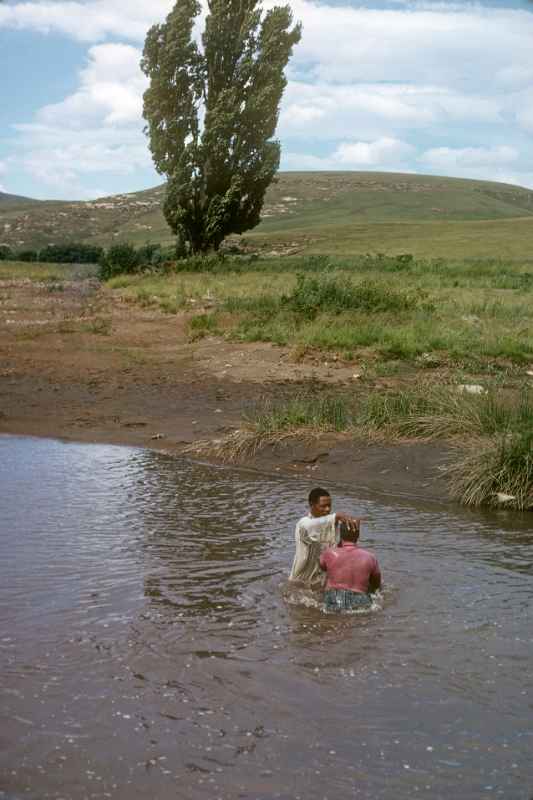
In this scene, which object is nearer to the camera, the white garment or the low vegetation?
the white garment

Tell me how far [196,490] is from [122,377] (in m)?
6.10

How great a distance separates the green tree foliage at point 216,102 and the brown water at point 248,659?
30232mm

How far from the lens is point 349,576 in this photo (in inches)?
239

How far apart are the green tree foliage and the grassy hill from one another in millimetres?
15500

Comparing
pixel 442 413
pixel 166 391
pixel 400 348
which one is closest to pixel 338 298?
pixel 400 348

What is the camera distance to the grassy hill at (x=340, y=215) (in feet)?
199

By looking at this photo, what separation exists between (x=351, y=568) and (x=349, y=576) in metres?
0.05

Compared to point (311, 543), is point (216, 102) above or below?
above

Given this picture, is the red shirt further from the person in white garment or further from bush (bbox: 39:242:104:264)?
bush (bbox: 39:242:104:264)

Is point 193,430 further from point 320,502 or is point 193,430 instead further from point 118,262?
point 118,262

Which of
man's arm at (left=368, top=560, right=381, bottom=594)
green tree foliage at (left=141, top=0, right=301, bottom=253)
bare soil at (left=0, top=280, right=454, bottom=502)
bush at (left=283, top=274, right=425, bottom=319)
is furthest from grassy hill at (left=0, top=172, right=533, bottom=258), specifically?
man's arm at (left=368, top=560, right=381, bottom=594)

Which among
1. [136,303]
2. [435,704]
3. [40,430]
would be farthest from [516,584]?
[136,303]

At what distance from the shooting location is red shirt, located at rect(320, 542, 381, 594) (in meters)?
6.02

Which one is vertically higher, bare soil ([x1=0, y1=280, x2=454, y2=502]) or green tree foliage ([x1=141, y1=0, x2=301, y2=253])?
green tree foliage ([x1=141, y1=0, x2=301, y2=253])
